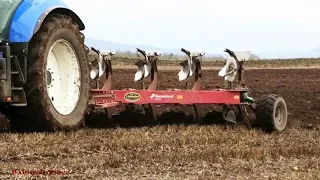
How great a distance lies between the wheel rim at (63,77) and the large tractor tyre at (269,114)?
7.35 feet

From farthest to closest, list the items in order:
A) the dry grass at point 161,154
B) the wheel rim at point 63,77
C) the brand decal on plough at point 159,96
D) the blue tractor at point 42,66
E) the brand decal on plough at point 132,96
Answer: the brand decal on plough at point 159,96 → the brand decal on plough at point 132,96 → the wheel rim at point 63,77 → the blue tractor at point 42,66 → the dry grass at point 161,154

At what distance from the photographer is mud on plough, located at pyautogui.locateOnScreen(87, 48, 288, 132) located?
23.7ft

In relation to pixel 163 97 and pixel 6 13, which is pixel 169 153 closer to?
pixel 6 13

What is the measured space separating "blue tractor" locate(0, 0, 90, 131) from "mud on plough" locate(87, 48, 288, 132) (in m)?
0.42

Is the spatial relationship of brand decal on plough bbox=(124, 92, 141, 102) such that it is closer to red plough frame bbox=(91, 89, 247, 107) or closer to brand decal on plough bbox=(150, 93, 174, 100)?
red plough frame bbox=(91, 89, 247, 107)

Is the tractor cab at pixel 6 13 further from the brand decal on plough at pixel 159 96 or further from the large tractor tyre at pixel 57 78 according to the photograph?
the brand decal on plough at pixel 159 96

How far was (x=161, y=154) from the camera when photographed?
4992 mm

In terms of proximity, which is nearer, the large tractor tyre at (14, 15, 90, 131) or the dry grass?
the dry grass

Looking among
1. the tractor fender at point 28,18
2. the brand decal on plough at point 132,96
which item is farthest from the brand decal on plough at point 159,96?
the tractor fender at point 28,18

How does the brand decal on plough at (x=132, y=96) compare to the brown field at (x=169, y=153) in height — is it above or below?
above

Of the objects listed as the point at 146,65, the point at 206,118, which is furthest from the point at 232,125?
the point at 146,65

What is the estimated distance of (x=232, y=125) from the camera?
303 inches

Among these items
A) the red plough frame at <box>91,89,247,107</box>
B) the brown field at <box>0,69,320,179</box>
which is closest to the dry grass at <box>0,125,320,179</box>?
the brown field at <box>0,69,320,179</box>

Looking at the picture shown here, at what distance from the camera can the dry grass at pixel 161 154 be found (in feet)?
14.1
